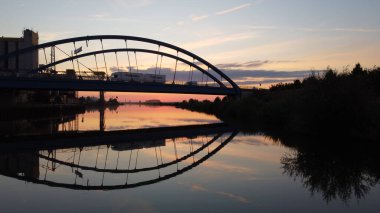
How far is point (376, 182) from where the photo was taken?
15602 mm

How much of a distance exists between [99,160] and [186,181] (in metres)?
7.06

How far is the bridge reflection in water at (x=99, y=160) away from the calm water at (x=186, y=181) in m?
0.04

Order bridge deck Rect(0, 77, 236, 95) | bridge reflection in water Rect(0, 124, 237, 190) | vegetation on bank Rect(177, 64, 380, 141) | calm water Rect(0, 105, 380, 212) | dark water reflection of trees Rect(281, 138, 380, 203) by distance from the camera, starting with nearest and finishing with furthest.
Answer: calm water Rect(0, 105, 380, 212) → dark water reflection of trees Rect(281, 138, 380, 203) → bridge reflection in water Rect(0, 124, 237, 190) → vegetation on bank Rect(177, 64, 380, 141) → bridge deck Rect(0, 77, 236, 95)

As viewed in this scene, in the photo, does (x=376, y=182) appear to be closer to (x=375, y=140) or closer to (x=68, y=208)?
(x=68, y=208)

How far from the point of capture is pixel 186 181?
15.5 m

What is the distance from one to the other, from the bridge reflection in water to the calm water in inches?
1.7

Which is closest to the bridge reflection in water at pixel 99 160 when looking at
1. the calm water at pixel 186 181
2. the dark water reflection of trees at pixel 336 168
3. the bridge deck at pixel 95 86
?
the calm water at pixel 186 181

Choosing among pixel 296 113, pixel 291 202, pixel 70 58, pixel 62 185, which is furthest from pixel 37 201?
pixel 70 58

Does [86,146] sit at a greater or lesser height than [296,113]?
lesser

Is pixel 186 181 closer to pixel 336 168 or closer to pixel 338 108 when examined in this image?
pixel 336 168

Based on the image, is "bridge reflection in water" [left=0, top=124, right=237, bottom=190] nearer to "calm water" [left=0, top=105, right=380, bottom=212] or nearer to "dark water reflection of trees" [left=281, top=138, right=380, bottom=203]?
"calm water" [left=0, top=105, right=380, bottom=212]

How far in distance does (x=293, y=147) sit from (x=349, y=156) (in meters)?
4.61

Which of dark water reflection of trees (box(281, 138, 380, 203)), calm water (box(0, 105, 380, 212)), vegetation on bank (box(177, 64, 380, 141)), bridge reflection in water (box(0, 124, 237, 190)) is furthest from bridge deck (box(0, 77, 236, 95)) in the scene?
dark water reflection of trees (box(281, 138, 380, 203))

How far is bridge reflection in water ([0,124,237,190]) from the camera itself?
15.9 meters
